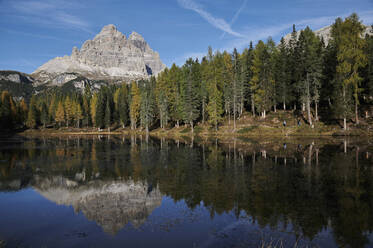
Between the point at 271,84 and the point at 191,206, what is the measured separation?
5384 cm

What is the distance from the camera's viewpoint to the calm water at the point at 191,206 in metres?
9.88

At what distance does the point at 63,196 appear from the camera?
16.3 meters

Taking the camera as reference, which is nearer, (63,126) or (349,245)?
(349,245)

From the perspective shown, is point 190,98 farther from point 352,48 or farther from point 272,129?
point 352,48

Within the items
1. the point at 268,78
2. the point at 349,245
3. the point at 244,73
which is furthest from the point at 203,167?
the point at 244,73

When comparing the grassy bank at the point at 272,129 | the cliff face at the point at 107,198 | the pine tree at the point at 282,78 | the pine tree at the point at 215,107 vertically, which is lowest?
the cliff face at the point at 107,198

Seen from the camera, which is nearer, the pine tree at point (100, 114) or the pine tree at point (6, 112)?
the pine tree at point (100, 114)

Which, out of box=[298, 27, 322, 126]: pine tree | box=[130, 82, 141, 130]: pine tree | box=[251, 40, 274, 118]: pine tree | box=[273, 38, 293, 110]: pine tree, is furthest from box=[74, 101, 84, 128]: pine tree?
box=[298, 27, 322, 126]: pine tree

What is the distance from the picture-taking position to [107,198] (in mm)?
15203

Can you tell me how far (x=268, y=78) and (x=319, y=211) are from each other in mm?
53452

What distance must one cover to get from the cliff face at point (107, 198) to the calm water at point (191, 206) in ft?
0.18

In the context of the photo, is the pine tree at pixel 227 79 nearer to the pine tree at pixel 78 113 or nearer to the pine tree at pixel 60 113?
the pine tree at pixel 78 113

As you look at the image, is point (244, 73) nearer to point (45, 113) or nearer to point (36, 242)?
point (36, 242)

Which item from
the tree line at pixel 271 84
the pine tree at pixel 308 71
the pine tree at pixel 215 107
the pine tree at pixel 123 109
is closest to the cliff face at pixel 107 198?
the tree line at pixel 271 84
